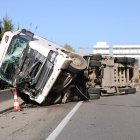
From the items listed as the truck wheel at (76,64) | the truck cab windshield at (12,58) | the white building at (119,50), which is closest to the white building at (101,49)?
the white building at (119,50)

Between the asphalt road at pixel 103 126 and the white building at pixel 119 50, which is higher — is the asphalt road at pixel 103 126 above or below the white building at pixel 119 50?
below

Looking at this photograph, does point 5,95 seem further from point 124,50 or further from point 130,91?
point 124,50

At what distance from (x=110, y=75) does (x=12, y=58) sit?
8.26 metres

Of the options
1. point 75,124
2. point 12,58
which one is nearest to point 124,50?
point 12,58

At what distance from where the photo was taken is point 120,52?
64688 mm

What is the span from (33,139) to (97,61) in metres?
13.5

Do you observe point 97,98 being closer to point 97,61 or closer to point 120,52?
point 97,61

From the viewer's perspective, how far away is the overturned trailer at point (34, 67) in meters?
17.2

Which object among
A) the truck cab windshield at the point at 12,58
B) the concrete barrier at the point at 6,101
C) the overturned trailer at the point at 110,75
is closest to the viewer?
→ the concrete barrier at the point at 6,101

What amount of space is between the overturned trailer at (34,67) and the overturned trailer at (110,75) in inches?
119

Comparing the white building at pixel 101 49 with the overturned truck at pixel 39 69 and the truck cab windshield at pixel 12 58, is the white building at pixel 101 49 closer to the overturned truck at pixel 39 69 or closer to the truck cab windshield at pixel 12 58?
the overturned truck at pixel 39 69

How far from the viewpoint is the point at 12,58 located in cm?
1773

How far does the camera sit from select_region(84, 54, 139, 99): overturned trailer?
Result: 22.6 m

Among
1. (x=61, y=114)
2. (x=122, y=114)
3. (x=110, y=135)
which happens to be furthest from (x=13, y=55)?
(x=110, y=135)
